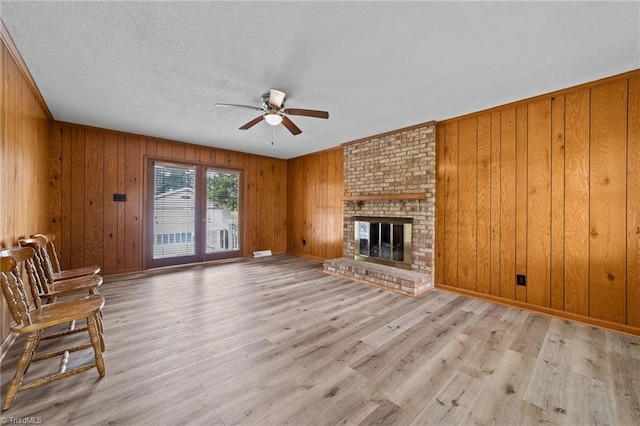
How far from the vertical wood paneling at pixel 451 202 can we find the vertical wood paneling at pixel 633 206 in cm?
162

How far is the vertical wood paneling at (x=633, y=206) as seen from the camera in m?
2.52

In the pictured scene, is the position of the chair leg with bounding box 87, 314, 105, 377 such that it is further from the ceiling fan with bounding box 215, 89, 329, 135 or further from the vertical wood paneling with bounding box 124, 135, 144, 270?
the vertical wood paneling with bounding box 124, 135, 144, 270

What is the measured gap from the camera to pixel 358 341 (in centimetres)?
237

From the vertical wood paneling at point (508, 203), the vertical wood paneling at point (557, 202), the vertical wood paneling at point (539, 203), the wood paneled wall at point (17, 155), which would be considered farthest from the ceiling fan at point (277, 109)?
the vertical wood paneling at point (557, 202)

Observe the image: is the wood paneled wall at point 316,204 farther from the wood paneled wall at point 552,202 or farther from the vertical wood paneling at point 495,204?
the vertical wood paneling at point 495,204

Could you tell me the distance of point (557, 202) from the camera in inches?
116

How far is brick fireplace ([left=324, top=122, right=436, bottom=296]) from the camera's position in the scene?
13.1 feet

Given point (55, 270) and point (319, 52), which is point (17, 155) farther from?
point (319, 52)

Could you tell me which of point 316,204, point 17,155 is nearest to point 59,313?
point 17,155

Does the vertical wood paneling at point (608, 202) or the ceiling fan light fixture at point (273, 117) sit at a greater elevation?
the ceiling fan light fixture at point (273, 117)

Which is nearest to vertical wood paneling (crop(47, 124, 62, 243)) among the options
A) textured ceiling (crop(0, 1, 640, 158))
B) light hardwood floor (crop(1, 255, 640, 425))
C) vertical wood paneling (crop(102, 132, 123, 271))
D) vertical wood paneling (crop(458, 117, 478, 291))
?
vertical wood paneling (crop(102, 132, 123, 271))

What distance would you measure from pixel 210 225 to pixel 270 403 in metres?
4.66

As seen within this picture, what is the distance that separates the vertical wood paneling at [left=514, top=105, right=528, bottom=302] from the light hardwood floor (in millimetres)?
543

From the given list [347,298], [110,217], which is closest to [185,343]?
[347,298]
